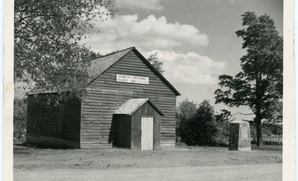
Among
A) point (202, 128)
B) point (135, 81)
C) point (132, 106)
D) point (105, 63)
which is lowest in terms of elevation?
point (202, 128)

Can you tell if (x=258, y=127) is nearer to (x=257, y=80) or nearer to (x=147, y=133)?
(x=257, y=80)

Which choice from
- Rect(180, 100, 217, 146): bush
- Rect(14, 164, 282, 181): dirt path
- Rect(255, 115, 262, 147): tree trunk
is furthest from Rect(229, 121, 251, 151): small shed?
Rect(180, 100, 217, 146): bush

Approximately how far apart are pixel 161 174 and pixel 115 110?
9.95 metres

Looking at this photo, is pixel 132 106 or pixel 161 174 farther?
pixel 132 106

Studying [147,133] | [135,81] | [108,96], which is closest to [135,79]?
[135,81]

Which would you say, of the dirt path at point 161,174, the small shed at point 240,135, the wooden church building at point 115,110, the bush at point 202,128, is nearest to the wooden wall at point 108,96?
the wooden church building at point 115,110

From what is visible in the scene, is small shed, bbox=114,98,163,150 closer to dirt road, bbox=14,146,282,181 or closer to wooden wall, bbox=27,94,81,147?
wooden wall, bbox=27,94,81,147

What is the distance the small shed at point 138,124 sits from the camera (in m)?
20.3

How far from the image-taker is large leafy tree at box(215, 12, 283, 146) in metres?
22.9

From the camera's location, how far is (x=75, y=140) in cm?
2025

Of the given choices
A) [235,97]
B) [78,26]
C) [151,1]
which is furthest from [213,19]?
[235,97]

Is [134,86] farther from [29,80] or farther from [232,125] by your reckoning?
[29,80]

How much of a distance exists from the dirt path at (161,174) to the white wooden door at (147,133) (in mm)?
7333

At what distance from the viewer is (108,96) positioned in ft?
69.2
